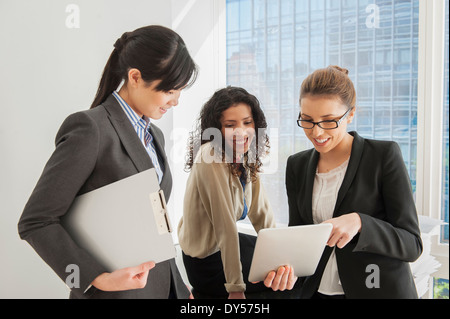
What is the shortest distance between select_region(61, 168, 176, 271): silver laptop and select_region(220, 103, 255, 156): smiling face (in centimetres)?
78

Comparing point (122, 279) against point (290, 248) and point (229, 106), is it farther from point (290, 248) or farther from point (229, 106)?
point (229, 106)

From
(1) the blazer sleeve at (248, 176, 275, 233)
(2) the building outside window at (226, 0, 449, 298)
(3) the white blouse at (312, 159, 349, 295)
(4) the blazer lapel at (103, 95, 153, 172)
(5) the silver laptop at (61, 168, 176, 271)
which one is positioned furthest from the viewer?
(2) the building outside window at (226, 0, 449, 298)

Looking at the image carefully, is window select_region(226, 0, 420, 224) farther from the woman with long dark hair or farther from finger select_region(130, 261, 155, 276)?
finger select_region(130, 261, 155, 276)

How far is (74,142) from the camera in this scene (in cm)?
88

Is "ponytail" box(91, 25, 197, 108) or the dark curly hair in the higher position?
"ponytail" box(91, 25, 197, 108)

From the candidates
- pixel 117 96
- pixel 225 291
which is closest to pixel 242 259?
pixel 225 291

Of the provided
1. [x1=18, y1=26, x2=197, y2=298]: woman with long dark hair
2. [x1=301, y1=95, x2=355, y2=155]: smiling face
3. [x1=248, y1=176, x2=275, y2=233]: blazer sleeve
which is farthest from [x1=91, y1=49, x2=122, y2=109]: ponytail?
[x1=248, y1=176, x2=275, y2=233]: blazer sleeve

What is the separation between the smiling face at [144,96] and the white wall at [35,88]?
0.97 meters

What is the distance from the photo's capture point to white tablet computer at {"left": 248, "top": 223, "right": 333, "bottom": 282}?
3.48ft

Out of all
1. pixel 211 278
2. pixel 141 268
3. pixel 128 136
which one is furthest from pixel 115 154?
pixel 211 278

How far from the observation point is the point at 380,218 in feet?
3.92

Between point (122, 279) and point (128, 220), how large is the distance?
0.13 metres

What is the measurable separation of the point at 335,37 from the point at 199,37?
88 cm

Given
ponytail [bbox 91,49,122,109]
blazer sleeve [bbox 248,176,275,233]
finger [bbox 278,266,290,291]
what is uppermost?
ponytail [bbox 91,49,122,109]
